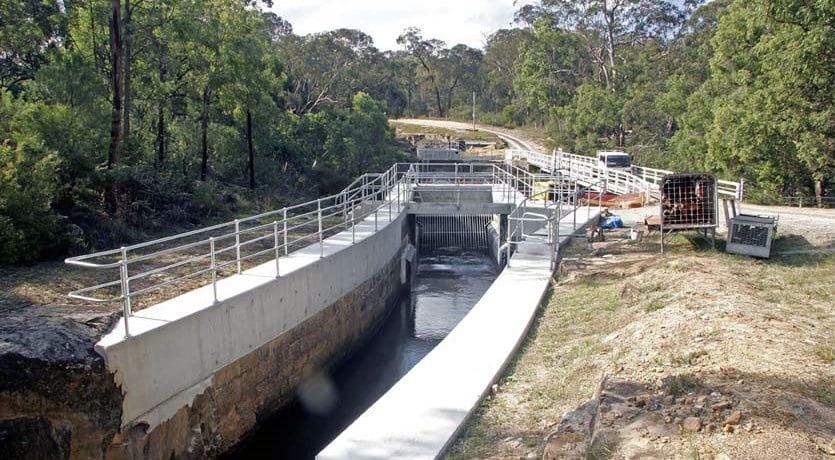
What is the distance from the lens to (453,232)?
31.5 metres

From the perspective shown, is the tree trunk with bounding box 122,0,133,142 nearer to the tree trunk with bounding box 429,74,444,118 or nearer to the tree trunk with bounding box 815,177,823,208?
the tree trunk with bounding box 815,177,823,208

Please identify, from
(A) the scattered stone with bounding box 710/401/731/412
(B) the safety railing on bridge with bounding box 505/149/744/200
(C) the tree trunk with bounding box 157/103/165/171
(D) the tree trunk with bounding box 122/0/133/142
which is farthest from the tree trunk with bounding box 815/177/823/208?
(D) the tree trunk with bounding box 122/0/133/142

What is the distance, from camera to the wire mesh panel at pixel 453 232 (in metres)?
30.6

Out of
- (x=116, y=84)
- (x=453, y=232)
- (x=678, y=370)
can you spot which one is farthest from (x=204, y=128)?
(x=678, y=370)

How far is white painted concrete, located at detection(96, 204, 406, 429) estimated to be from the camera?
8242 millimetres

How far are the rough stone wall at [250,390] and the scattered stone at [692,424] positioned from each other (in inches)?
265

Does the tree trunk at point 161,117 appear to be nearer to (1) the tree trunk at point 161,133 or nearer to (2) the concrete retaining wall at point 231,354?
(1) the tree trunk at point 161,133

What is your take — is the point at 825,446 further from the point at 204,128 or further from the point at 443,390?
the point at 204,128

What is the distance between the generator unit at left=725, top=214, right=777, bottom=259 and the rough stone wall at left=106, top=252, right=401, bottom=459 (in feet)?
27.8

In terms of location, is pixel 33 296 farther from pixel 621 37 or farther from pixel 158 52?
pixel 621 37

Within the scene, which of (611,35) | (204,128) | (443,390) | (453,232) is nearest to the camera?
(443,390)

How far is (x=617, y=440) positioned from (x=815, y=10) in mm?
16757

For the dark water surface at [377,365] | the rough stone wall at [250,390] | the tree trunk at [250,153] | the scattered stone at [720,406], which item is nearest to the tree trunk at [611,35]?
the dark water surface at [377,365]

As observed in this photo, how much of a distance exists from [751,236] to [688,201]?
4.49ft
